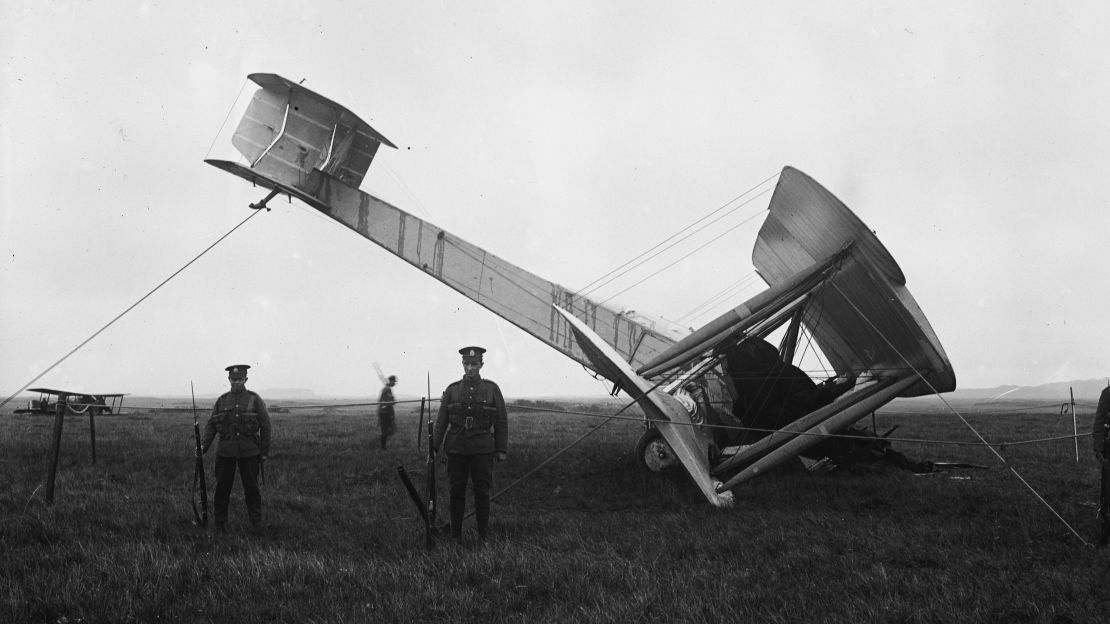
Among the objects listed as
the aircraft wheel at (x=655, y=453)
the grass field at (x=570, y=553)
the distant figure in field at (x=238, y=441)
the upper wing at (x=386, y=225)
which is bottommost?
the grass field at (x=570, y=553)

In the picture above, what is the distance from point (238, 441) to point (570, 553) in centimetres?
360

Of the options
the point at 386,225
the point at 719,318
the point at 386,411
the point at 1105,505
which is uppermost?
the point at 386,225

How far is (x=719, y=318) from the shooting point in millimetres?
7777

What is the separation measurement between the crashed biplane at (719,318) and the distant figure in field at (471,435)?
5.84 ft

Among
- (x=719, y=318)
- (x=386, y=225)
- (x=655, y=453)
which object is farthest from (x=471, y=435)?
(x=386, y=225)

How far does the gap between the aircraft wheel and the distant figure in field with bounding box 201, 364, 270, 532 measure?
17.3ft

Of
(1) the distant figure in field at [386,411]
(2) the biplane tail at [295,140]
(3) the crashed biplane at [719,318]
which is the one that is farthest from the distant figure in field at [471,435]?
(2) the biplane tail at [295,140]

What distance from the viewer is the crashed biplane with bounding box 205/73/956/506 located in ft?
25.0

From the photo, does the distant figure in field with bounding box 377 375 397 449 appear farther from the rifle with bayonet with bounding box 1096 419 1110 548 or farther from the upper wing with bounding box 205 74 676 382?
the rifle with bayonet with bounding box 1096 419 1110 548

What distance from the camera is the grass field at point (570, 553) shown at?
3.76 metres

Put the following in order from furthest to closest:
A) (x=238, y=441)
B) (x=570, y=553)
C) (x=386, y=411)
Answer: (x=386, y=411)
(x=238, y=441)
(x=570, y=553)

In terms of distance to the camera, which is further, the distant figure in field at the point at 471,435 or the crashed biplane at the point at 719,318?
the crashed biplane at the point at 719,318

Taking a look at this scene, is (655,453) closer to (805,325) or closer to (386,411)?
(805,325)

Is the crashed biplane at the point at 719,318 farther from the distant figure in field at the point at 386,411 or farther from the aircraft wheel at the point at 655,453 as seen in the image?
the distant figure in field at the point at 386,411
